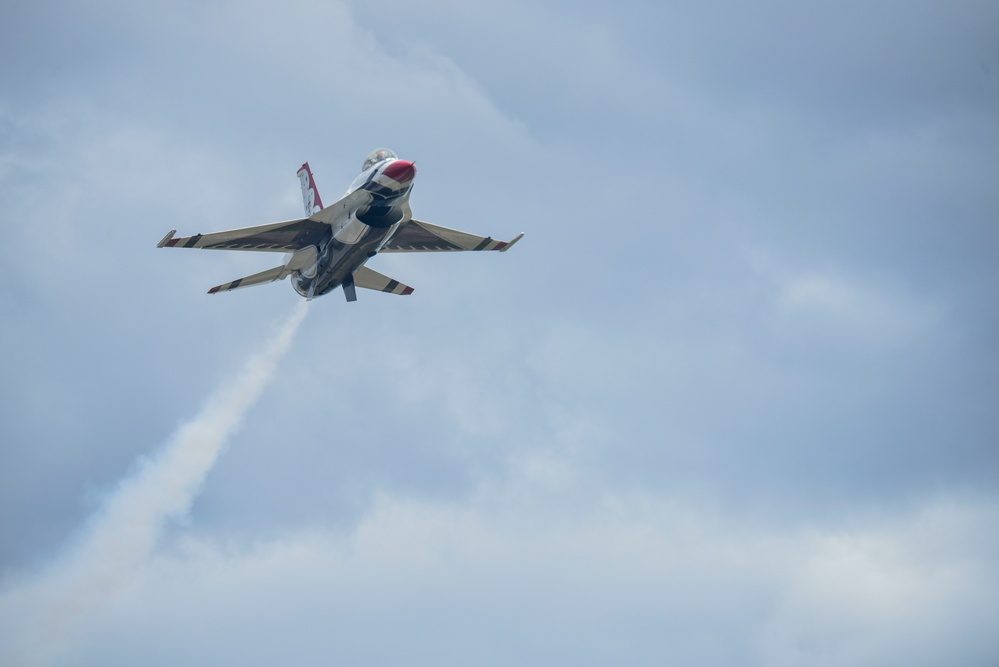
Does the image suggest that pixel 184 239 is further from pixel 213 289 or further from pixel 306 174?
pixel 306 174

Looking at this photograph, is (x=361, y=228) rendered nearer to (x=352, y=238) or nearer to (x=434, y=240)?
(x=352, y=238)

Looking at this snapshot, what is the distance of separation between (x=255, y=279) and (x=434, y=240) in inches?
448

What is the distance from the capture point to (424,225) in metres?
93.1

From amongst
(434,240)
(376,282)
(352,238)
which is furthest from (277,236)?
(434,240)

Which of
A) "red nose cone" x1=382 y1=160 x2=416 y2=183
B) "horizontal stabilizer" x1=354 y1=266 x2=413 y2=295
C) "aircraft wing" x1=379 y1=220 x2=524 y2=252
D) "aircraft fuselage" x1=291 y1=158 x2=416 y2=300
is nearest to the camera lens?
"red nose cone" x1=382 y1=160 x2=416 y2=183

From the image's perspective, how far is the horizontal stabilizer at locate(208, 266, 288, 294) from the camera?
92000mm

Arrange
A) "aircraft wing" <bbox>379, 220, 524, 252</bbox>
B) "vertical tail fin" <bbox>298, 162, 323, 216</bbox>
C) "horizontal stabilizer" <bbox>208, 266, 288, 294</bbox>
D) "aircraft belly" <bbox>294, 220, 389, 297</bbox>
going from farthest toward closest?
"vertical tail fin" <bbox>298, 162, 323, 216</bbox> < "aircraft wing" <bbox>379, 220, 524, 252</bbox> < "horizontal stabilizer" <bbox>208, 266, 288, 294</bbox> < "aircraft belly" <bbox>294, 220, 389, 297</bbox>

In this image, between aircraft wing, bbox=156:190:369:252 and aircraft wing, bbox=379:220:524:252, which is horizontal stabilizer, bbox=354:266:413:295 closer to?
aircraft wing, bbox=379:220:524:252

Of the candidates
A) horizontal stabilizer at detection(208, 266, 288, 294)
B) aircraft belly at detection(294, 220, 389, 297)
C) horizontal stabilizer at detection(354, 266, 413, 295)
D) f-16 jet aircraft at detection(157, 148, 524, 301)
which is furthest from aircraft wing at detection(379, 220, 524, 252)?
horizontal stabilizer at detection(208, 266, 288, 294)

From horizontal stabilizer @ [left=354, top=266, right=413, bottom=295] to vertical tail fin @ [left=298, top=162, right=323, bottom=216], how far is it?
18.5ft

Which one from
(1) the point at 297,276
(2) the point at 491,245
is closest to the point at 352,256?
(1) the point at 297,276

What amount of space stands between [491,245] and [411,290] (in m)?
6.47

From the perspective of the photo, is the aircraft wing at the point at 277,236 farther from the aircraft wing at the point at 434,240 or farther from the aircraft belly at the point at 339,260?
the aircraft wing at the point at 434,240

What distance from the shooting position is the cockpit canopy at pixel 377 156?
3376 inches
